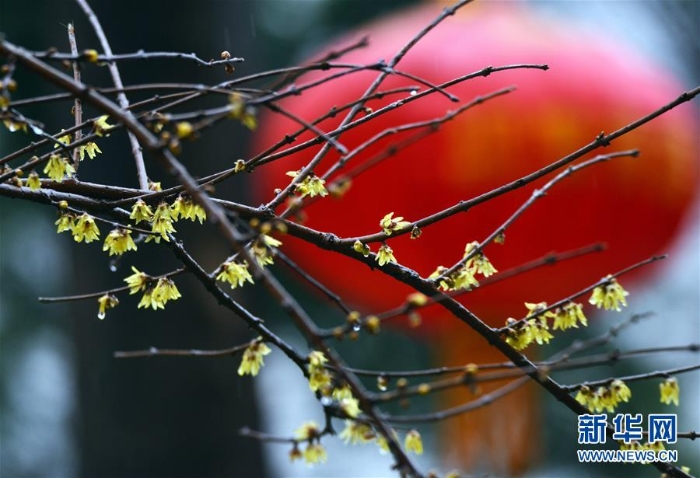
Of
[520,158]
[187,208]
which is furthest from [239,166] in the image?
[520,158]

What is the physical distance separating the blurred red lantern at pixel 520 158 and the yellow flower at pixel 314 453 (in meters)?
1.83

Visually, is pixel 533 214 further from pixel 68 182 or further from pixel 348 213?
pixel 68 182

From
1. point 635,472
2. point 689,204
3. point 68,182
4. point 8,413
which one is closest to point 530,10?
point 689,204

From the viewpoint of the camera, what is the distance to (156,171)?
11.9ft

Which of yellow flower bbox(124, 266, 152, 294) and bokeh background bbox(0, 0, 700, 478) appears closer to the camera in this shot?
yellow flower bbox(124, 266, 152, 294)

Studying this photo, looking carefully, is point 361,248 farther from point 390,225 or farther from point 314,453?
point 314,453

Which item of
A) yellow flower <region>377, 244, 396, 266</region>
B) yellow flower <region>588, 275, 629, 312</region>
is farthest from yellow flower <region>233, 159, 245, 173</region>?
yellow flower <region>588, 275, 629, 312</region>

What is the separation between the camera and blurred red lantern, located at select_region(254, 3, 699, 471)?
104 inches

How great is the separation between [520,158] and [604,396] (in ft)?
5.96

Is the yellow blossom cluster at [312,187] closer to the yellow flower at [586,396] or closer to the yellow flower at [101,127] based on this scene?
the yellow flower at [101,127]

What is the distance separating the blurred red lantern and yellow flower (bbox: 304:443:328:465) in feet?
6.01

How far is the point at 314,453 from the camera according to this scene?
79 cm

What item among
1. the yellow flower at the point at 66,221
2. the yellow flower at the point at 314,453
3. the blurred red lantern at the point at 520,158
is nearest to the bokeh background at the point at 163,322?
the blurred red lantern at the point at 520,158

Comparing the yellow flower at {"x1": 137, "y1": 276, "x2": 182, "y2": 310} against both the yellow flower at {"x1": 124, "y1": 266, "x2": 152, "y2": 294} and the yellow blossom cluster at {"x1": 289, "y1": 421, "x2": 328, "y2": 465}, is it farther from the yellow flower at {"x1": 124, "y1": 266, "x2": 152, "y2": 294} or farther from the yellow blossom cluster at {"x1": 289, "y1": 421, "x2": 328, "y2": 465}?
the yellow blossom cluster at {"x1": 289, "y1": 421, "x2": 328, "y2": 465}
